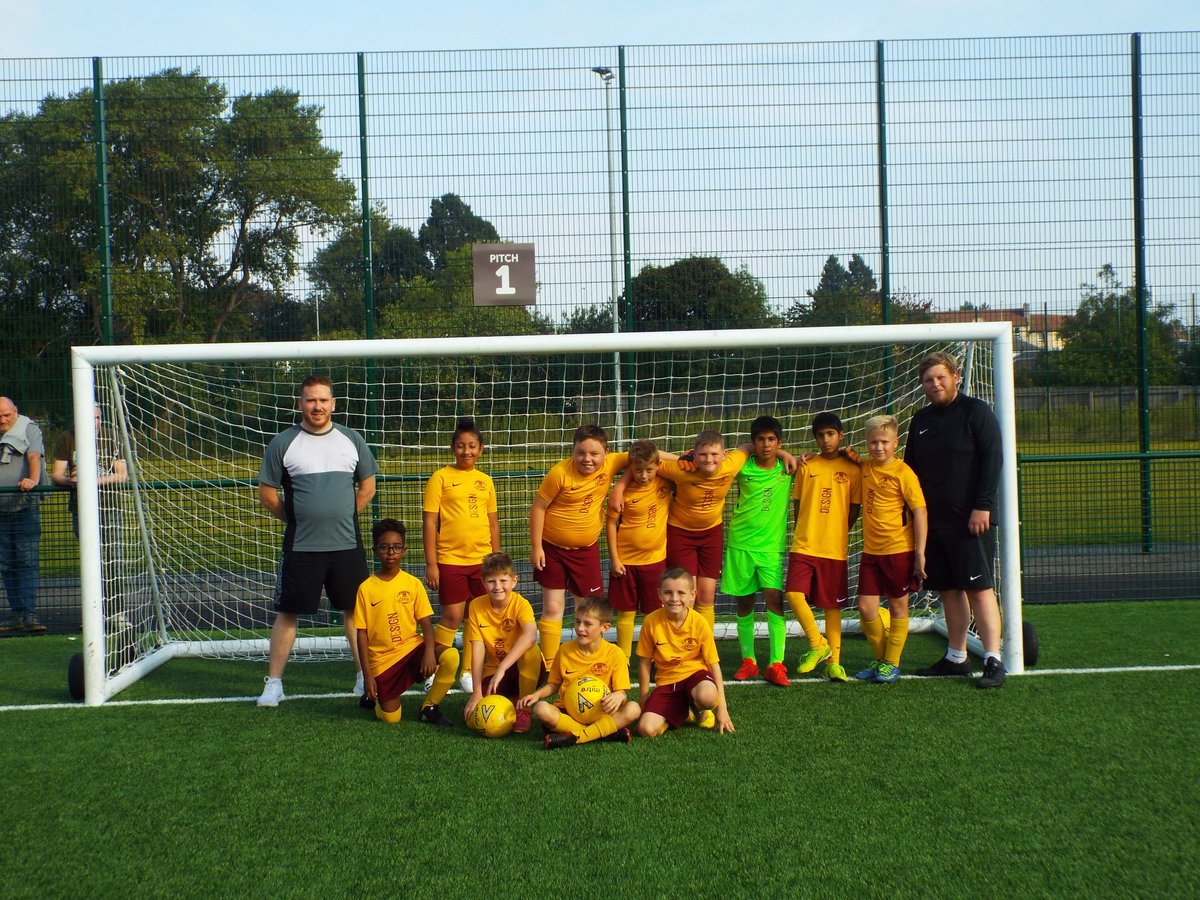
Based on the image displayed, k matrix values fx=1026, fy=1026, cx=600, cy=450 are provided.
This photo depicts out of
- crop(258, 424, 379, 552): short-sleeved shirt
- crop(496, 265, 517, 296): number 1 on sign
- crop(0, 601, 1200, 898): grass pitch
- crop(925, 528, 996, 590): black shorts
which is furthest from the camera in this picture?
crop(496, 265, 517, 296): number 1 on sign

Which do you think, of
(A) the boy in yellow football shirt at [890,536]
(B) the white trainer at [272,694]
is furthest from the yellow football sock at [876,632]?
(B) the white trainer at [272,694]

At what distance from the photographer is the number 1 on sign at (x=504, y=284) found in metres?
8.58

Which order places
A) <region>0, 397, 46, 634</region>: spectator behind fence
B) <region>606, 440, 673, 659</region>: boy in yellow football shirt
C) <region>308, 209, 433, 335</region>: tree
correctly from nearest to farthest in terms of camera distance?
<region>606, 440, 673, 659</region>: boy in yellow football shirt → <region>0, 397, 46, 634</region>: spectator behind fence → <region>308, 209, 433, 335</region>: tree

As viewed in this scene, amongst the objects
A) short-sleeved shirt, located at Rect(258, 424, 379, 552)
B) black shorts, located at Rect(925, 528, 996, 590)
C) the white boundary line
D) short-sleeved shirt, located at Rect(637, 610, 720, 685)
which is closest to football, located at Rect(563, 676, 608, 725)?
short-sleeved shirt, located at Rect(637, 610, 720, 685)

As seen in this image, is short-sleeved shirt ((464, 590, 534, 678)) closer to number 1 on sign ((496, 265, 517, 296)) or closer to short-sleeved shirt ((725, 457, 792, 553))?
short-sleeved shirt ((725, 457, 792, 553))

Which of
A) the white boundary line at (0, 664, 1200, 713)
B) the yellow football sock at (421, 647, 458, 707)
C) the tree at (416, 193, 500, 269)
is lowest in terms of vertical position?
the white boundary line at (0, 664, 1200, 713)

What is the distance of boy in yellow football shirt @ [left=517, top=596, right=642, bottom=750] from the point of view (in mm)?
4578

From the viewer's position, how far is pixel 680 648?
481 centimetres

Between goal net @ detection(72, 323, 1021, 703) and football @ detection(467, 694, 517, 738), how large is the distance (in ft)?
6.20

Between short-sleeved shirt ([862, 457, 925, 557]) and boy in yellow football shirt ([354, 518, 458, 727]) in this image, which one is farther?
short-sleeved shirt ([862, 457, 925, 557])

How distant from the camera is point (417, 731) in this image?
16.0 ft

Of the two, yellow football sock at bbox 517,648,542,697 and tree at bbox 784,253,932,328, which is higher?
tree at bbox 784,253,932,328

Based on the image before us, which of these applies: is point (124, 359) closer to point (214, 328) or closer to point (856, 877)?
point (214, 328)

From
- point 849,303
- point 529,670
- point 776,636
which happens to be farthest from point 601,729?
point 849,303
